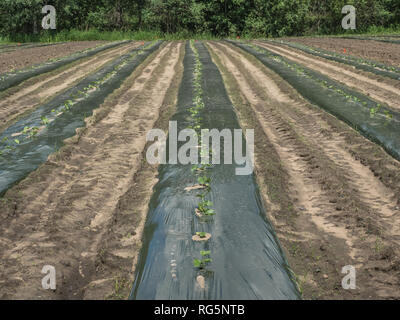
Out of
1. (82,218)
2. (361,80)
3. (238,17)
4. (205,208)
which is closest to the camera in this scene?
(205,208)

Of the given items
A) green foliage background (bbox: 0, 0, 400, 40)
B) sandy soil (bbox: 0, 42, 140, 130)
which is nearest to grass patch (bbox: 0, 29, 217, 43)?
green foliage background (bbox: 0, 0, 400, 40)

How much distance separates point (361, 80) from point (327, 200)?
284 inches

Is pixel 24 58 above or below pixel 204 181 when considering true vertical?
above

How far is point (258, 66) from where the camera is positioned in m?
13.0

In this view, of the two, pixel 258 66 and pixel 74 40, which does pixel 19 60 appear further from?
pixel 74 40

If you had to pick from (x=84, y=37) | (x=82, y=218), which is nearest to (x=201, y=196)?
(x=82, y=218)

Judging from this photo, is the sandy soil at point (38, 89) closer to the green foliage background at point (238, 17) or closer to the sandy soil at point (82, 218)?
the sandy soil at point (82, 218)

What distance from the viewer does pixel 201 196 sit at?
13.7 feet

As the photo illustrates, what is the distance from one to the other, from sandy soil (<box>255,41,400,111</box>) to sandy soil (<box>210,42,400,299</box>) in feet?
7.44

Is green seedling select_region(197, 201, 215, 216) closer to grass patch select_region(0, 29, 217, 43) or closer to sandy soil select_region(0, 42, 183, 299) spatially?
sandy soil select_region(0, 42, 183, 299)

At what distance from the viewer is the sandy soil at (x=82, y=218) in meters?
3.05

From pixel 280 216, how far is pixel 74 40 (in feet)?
84.0

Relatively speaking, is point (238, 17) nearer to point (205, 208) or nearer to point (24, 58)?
point (24, 58)

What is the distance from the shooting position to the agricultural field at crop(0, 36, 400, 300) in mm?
3016
